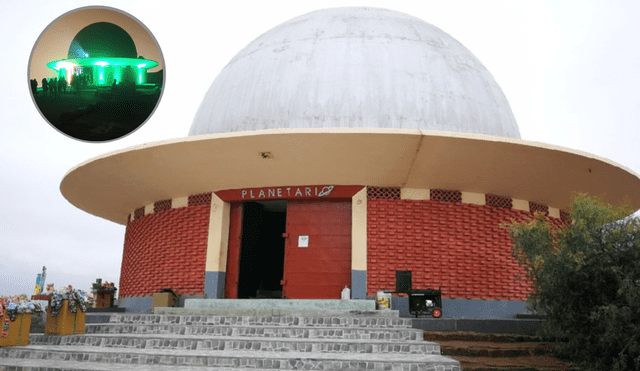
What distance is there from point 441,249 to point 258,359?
7.35 metres

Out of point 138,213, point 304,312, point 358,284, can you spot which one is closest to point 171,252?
point 138,213

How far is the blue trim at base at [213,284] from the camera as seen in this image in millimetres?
13320

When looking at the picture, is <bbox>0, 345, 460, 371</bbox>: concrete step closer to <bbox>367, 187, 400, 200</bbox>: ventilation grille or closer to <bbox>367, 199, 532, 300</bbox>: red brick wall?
<bbox>367, 199, 532, 300</bbox>: red brick wall

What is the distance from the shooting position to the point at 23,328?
8.34 m

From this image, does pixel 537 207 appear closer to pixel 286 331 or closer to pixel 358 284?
pixel 358 284

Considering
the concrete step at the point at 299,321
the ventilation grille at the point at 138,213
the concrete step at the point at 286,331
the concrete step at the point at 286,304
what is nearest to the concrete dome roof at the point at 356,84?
the ventilation grille at the point at 138,213

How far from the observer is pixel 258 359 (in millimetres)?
6445

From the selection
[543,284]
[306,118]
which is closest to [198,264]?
[306,118]

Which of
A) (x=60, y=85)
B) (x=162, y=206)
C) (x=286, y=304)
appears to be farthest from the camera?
(x=162, y=206)

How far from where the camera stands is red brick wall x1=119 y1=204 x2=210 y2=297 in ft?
45.2

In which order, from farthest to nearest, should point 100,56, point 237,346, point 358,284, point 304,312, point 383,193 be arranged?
point 383,193 → point 358,284 → point 304,312 → point 237,346 → point 100,56

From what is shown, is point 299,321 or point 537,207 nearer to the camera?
point 299,321

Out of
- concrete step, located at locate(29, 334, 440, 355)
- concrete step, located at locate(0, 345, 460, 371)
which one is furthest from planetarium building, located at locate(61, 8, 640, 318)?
concrete step, located at locate(0, 345, 460, 371)

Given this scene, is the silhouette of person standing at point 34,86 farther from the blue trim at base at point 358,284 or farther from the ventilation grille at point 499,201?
the ventilation grille at point 499,201
